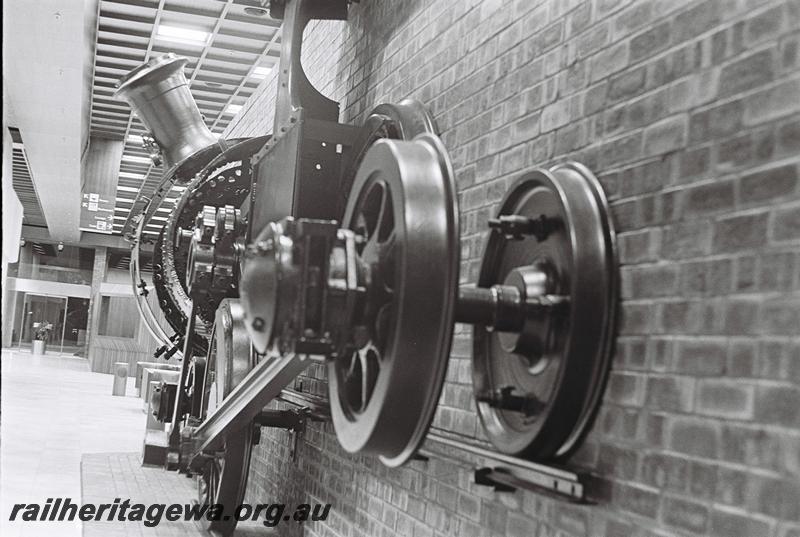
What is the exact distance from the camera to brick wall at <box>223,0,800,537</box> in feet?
4.80

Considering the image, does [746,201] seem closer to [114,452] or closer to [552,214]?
[552,214]

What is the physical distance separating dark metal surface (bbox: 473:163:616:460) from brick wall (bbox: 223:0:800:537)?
0.13 ft

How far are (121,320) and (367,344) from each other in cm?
2551

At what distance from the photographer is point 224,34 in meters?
8.43

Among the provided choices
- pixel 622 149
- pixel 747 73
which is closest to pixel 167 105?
pixel 622 149

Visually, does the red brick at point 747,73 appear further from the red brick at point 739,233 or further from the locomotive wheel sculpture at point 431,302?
the locomotive wheel sculpture at point 431,302

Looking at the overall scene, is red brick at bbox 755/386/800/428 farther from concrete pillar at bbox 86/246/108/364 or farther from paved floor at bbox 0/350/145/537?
concrete pillar at bbox 86/246/108/364

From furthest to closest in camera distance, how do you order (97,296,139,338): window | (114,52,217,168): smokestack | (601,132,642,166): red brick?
(97,296,139,338): window → (114,52,217,168): smokestack → (601,132,642,166): red brick

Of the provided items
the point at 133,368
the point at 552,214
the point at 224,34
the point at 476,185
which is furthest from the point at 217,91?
the point at 133,368

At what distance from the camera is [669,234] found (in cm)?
175

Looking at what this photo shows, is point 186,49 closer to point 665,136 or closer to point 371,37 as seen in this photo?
point 371,37

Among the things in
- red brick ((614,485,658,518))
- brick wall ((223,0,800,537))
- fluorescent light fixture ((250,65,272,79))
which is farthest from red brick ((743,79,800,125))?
fluorescent light fixture ((250,65,272,79))

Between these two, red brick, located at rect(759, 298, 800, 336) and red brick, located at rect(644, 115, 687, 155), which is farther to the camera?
red brick, located at rect(644, 115, 687, 155)

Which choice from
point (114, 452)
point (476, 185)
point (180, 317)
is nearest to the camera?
point (476, 185)
